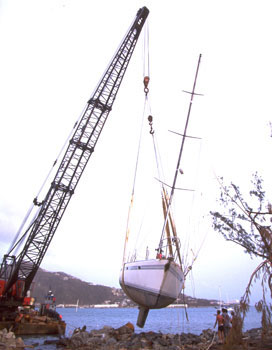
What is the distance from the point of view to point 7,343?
16.3 metres

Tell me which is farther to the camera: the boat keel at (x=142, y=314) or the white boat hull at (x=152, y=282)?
the boat keel at (x=142, y=314)

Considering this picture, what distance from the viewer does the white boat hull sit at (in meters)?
11.9

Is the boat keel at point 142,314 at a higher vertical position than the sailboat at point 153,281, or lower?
lower

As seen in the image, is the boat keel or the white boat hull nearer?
the white boat hull

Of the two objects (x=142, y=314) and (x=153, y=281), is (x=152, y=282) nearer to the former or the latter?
(x=153, y=281)

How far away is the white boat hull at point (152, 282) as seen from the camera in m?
11.9

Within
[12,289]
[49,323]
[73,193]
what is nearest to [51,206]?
[73,193]

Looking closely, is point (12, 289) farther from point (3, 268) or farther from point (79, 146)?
point (79, 146)

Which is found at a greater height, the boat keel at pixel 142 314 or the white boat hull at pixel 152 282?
the white boat hull at pixel 152 282

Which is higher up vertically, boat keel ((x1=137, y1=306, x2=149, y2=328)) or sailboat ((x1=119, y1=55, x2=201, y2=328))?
sailboat ((x1=119, y1=55, x2=201, y2=328))

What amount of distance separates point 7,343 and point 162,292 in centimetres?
1156

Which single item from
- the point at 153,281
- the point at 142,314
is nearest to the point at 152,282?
the point at 153,281

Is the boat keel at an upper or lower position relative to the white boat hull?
lower

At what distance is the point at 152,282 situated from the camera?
11961 millimetres
